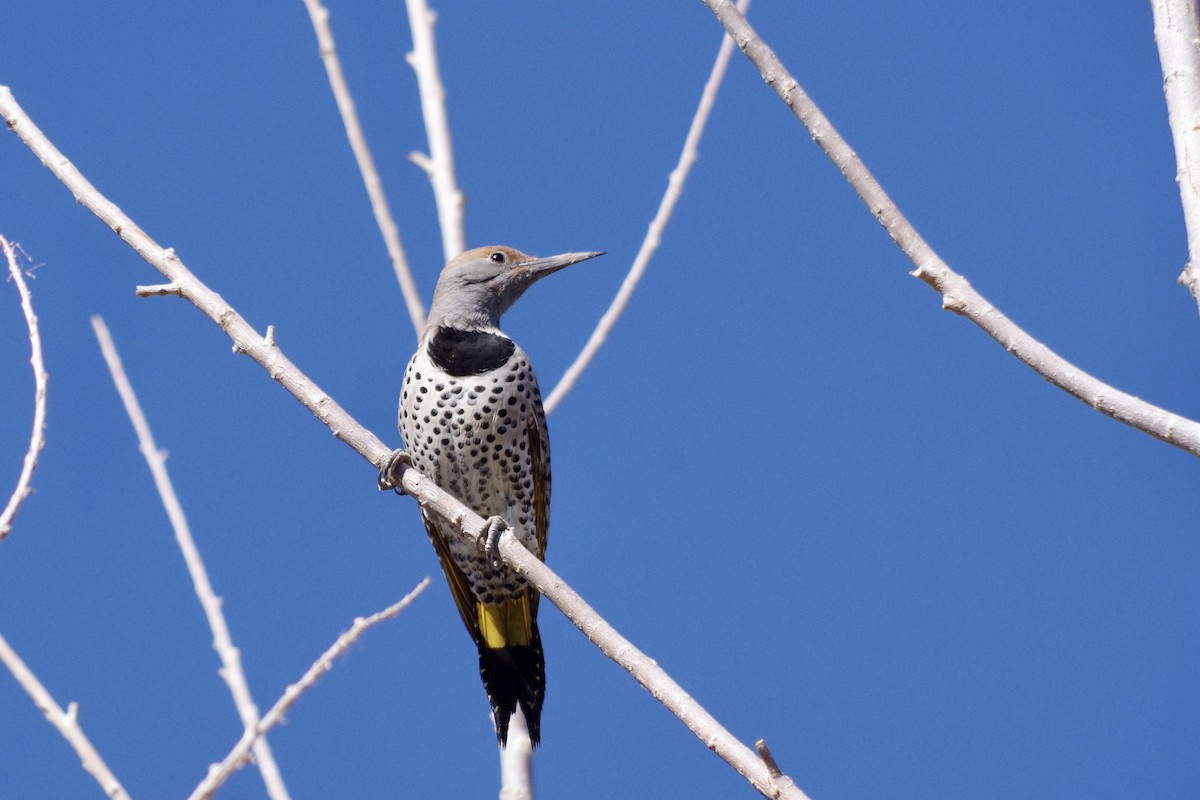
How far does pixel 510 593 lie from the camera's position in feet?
13.6

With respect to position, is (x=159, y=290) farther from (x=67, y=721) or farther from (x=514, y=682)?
(x=514, y=682)

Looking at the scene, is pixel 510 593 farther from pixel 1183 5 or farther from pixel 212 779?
pixel 1183 5

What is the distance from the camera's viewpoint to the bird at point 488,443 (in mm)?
3969

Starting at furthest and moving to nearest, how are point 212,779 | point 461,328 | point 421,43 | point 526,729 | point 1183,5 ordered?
1. point 421,43
2. point 461,328
3. point 526,729
4. point 212,779
5. point 1183,5

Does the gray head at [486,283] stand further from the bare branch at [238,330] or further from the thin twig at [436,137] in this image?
the bare branch at [238,330]

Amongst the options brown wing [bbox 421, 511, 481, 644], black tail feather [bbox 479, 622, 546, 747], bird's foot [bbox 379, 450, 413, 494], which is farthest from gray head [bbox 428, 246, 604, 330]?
black tail feather [bbox 479, 622, 546, 747]

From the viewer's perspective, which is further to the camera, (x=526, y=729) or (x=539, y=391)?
(x=539, y=391)

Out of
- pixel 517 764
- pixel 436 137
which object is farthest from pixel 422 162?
pixel 517 764

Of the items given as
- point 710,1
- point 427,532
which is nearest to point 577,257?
point 427,532

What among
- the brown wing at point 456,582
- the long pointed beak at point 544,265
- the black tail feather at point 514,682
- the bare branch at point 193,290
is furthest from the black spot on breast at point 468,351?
the bare branch at point 193,290

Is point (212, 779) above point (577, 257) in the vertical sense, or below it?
below

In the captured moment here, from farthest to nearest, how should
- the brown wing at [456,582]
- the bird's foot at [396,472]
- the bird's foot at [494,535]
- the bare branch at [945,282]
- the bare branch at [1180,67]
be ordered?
1. the brown wing at [456,582]
2. the bird's foot at [494,535]
3. the bird's foot at [396,472]
4. the bare branch at [1180,67]
5. the bare branch at [945,282]

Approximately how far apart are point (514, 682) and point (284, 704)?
4.33 feet

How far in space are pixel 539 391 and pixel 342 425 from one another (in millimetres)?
1406
